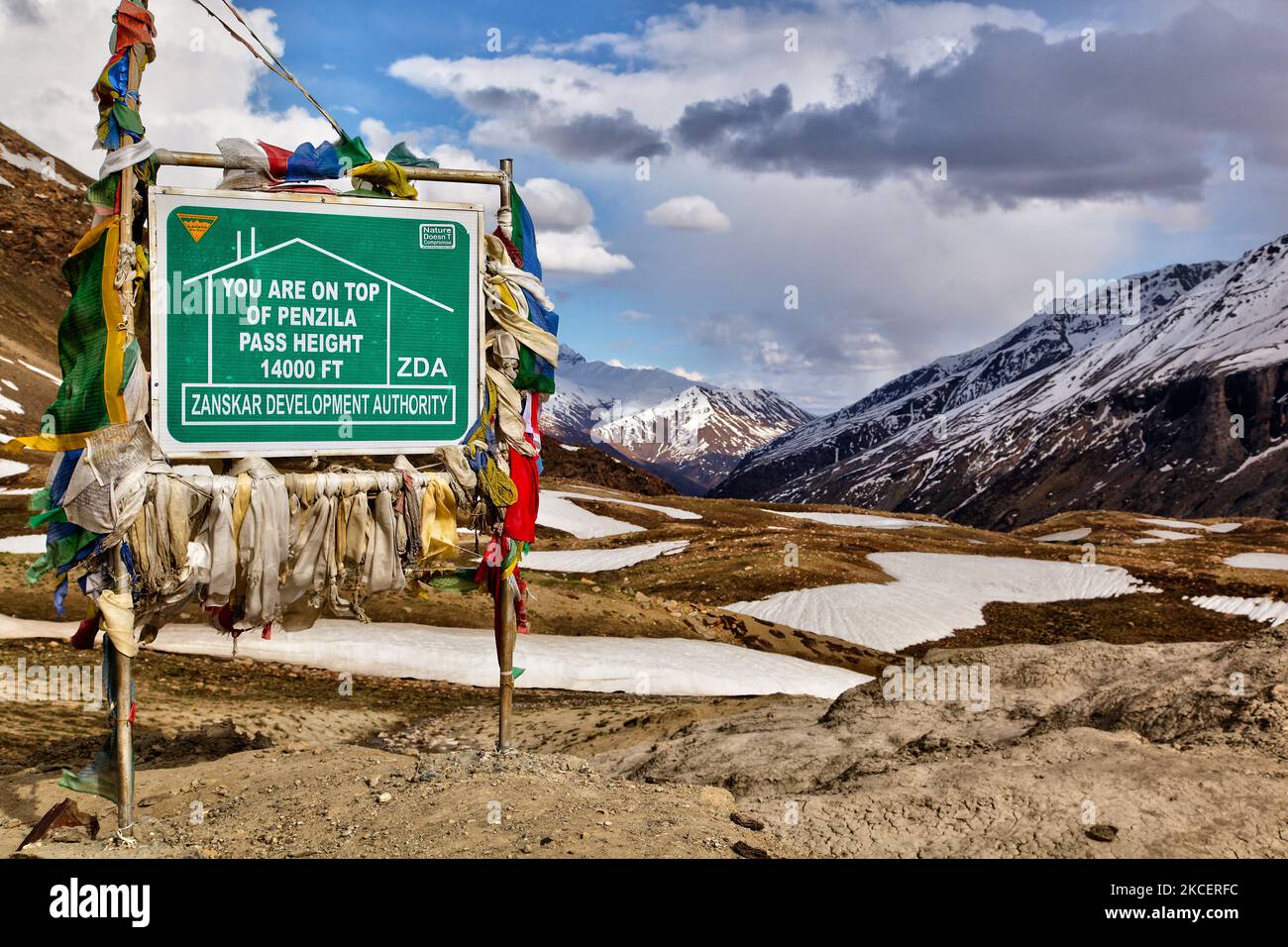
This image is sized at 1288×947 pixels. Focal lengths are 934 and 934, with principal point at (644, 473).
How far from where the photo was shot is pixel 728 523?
2889 inches

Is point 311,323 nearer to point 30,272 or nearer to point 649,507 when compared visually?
point 649,507

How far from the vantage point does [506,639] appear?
11562 mm

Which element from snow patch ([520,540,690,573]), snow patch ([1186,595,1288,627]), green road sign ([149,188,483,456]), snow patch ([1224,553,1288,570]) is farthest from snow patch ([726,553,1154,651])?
green road sign ([149,188,483,456])

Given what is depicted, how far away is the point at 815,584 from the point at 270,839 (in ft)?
101

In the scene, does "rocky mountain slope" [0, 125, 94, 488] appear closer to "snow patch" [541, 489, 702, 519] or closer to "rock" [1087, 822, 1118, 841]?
"snow patch" [541, 489, 702, 519]

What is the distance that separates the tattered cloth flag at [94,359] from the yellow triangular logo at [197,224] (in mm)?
625

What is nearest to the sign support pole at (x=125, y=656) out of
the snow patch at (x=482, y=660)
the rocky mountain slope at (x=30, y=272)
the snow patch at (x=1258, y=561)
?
the snow patch at (x=482, y=660)

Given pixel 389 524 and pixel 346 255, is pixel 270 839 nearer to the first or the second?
pixel 389 524

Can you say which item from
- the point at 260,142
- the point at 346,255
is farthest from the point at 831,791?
the point at 260,142

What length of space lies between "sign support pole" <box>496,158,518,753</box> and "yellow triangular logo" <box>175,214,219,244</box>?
3.33m

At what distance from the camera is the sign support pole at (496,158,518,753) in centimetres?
1139

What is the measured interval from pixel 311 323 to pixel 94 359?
7.08 feet

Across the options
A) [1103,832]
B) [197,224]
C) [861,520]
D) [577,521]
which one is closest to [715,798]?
[1103,832]

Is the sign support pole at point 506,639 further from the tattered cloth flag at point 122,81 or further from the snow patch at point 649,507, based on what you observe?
the snow patch at point 649,507
